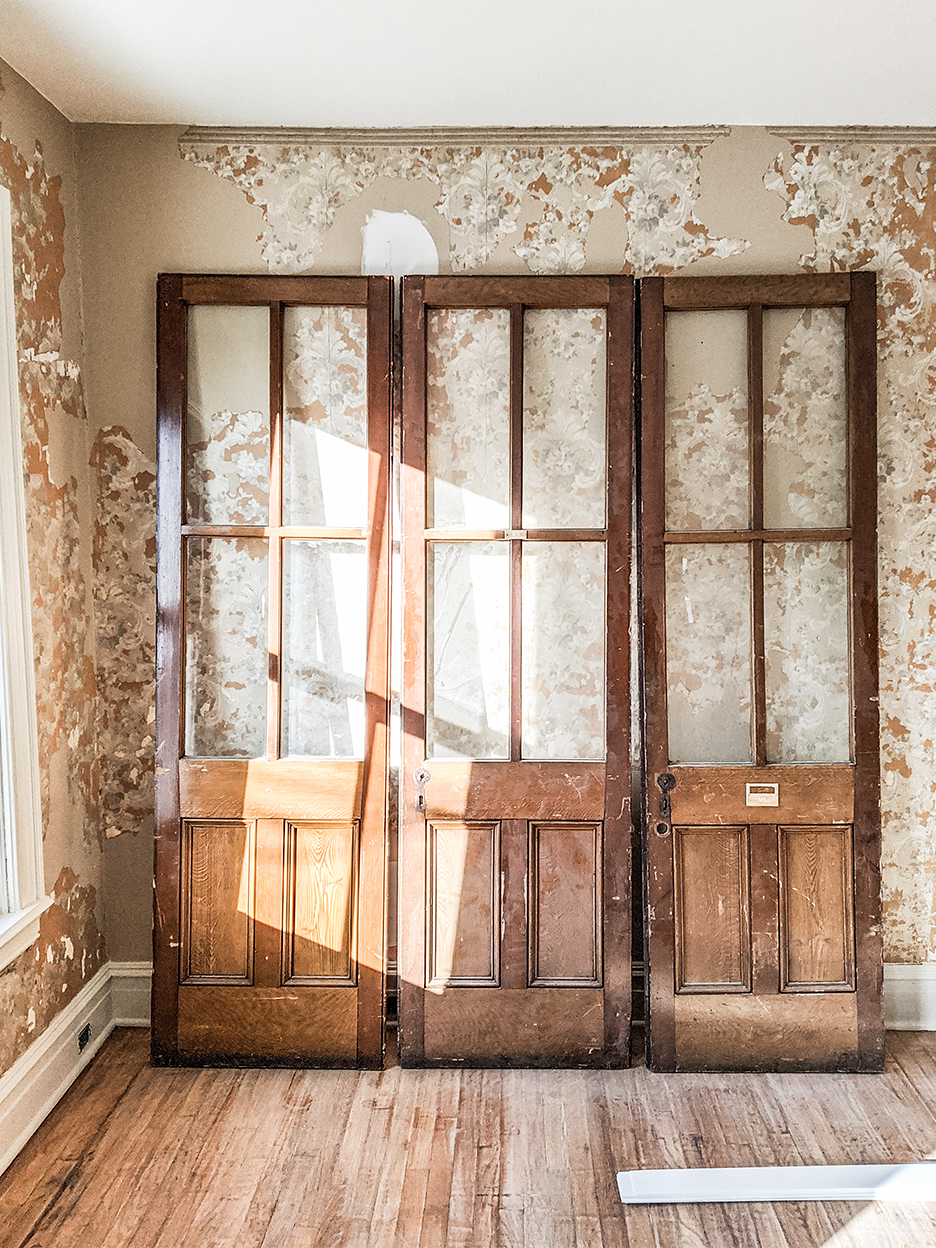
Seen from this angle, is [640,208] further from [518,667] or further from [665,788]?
[665,788]

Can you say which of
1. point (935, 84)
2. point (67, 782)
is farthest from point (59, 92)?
point (935, 84)

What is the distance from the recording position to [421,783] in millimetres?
2725

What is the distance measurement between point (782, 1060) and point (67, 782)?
2.34 meters

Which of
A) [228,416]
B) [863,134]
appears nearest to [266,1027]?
[228,416]

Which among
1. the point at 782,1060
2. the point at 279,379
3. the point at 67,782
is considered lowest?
the point at 782,1060

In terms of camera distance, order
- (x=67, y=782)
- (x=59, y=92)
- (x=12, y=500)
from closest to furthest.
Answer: (x=12, y=500), (x=59, y=92), (x=67, y=782)

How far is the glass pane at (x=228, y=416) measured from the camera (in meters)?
2.75

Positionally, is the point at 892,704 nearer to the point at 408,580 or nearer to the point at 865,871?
the point at 865,871

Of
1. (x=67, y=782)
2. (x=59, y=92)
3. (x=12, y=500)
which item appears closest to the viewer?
(x=12, y=500)

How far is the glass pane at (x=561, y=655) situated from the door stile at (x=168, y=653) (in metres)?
1.09

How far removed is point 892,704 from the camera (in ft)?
9.38

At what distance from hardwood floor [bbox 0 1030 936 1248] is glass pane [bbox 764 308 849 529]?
1722 mm

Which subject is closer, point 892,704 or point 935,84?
point 935,84

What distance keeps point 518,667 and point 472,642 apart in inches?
6.5
